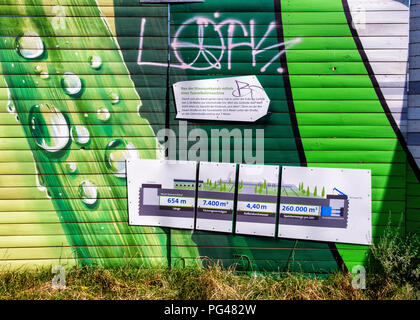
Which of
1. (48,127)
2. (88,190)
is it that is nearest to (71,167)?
(88,190)

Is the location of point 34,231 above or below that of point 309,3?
below

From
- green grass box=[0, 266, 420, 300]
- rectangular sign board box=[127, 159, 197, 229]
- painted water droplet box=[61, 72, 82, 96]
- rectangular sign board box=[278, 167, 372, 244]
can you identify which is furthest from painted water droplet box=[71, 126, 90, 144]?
rectangular sign board box=[278, 167, 372, 244]

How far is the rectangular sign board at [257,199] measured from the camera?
381cm

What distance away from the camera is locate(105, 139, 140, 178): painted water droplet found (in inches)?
152

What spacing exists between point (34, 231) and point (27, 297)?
2.44 ft

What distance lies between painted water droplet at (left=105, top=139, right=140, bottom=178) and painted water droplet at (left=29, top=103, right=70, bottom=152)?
0.53 m

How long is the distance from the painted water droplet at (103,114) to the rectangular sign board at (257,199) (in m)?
1.69

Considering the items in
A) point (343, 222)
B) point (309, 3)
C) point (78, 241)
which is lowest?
point (78, 241)

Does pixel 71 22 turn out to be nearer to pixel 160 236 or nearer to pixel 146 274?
pixel 160 236

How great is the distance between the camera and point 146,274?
12.5ft

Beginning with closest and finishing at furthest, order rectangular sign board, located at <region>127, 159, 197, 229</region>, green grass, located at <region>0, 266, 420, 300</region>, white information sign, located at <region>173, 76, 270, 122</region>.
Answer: green grass, located at <region>0, 266, 420, 300</region> < white information sign, located at <region>173, 76, 270, 122</region> < rectangular sign board, located at <region>127, 159, 197, 229</region>

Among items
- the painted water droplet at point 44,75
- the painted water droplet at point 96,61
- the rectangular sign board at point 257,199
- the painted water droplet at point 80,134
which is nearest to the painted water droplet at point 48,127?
the painted water droplet at point 80,134

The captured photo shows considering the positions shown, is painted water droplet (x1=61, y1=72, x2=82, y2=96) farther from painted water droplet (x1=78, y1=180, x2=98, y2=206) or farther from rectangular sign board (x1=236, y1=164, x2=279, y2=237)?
rectangular sign board (x1=236, y1=164, x2=279, y2=237)
